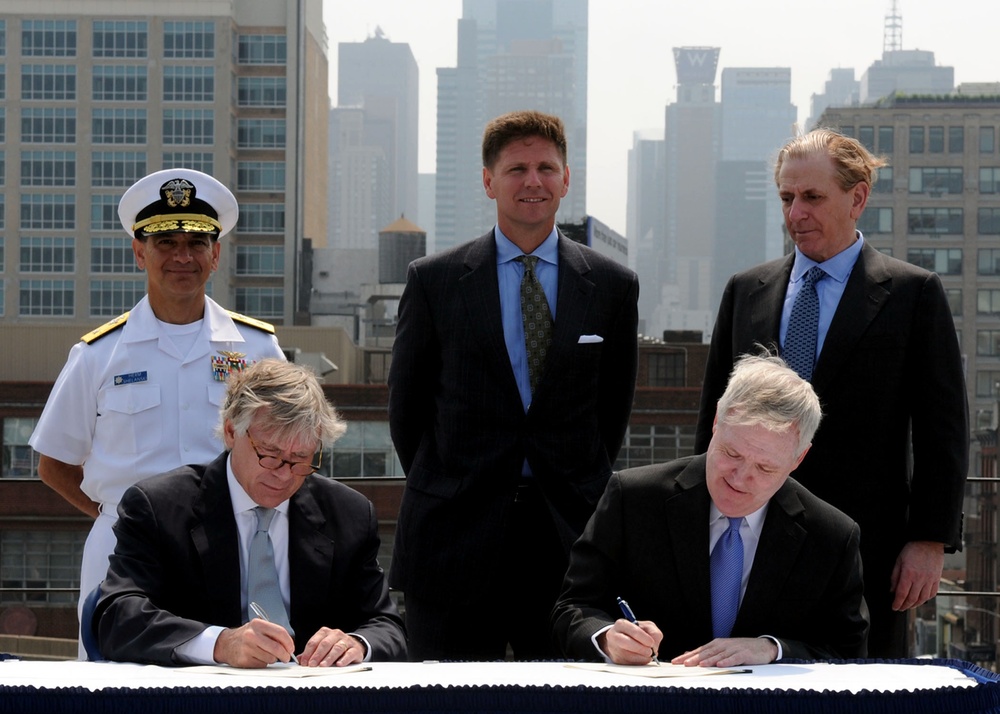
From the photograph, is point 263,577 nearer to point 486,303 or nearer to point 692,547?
point 692,547

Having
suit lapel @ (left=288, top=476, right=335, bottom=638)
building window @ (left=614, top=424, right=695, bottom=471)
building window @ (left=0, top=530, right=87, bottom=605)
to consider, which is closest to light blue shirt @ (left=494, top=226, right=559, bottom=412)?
suit lapel @ (left=288, top=476, right=335, bottom=638)

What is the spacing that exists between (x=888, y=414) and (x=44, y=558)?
4720 cm

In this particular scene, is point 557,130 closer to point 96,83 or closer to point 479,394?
point 479,394

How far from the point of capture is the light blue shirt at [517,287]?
3.01 meters

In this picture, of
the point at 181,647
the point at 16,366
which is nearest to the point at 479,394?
the point at 181,647

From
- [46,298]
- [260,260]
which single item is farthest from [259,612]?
[46,298]

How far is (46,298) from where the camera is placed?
81375 millimetres

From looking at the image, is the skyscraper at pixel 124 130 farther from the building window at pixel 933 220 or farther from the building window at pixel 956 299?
the building window at pixel 956 299

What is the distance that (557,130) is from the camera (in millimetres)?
3119

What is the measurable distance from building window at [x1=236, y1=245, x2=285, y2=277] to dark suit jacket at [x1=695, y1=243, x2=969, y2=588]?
8159 centimetres

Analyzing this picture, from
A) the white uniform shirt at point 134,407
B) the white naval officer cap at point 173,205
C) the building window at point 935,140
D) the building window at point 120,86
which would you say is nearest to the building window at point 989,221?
the building window at point 935,140

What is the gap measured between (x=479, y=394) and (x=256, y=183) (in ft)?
275

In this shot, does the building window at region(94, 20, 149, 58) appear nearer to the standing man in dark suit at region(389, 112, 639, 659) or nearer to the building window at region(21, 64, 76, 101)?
the building window at region(21, 64, 76, 101)

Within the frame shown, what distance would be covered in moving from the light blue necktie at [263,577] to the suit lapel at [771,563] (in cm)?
81
